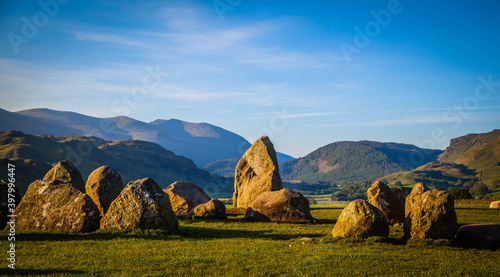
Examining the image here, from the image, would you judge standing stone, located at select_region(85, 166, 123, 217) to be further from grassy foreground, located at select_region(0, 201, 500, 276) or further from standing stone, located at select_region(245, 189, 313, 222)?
standing stone, located at select_region(245, 189, 313, 222)

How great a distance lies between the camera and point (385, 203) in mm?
26719

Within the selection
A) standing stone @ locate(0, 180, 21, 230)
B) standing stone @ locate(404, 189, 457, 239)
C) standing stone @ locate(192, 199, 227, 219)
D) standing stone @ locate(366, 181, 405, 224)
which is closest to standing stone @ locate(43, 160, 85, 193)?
standing stone @ locate(0, 180, 21, 230)

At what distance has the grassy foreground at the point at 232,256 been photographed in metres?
12.3

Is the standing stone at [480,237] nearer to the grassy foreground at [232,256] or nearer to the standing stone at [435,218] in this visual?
the standing stone at [435,218]

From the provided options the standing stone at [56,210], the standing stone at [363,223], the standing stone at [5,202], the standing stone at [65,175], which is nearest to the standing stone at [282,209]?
the standing stone at [363,223]

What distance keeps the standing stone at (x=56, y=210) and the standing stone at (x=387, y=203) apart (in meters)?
19.7

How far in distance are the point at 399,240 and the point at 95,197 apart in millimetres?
21746

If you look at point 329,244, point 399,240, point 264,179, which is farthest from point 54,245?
point 264,179

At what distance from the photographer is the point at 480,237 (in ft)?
55.1

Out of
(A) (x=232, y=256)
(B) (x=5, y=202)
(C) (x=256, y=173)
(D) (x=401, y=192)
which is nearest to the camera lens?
(A) (x=232, y=256)

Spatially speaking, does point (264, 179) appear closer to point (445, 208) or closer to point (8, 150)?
point (445, 208)

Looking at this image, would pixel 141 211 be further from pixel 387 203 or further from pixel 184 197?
pixel 387 203

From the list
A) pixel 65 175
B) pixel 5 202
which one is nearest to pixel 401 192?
pixel 65 175

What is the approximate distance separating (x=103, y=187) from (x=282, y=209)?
1425 cm
